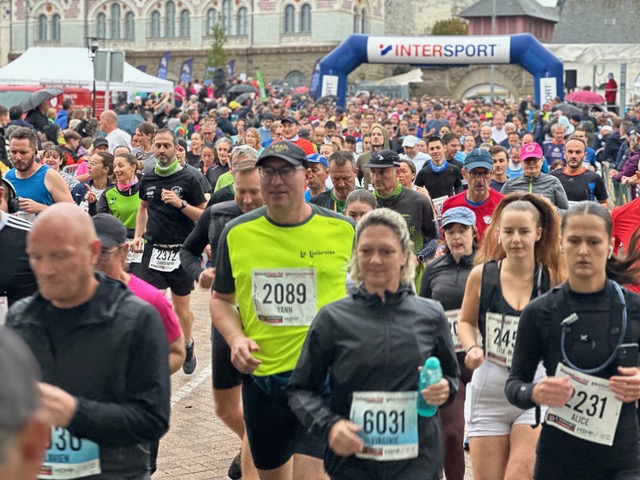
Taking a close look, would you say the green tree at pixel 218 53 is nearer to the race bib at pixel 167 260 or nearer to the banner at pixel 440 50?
the banner at pixel 440 50

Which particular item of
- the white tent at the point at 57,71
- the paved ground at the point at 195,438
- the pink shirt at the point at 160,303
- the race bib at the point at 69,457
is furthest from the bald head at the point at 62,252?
the white tent at the point at 57,71

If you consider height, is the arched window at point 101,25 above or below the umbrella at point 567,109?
above

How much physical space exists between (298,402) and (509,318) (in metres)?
1.57

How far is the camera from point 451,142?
14.6m

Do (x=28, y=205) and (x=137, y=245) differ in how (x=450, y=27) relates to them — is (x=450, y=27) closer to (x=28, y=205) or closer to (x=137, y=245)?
(x=137, y=245)

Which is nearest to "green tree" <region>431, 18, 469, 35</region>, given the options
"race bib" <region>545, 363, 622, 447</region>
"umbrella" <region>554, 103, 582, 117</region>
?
"umbrella" <region>554, 103, 582, 117</region>

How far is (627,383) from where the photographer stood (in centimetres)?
444

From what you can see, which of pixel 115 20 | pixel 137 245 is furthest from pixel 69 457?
pixel 115 20

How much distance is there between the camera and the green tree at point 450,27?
89.2 metres

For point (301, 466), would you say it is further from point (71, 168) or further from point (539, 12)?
point (539, 12)

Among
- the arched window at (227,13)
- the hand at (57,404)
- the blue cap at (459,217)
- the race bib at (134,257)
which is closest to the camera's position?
the hand at (57,404)

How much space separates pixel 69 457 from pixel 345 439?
961 mm

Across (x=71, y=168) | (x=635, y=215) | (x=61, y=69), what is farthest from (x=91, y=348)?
(x=61, y=69)

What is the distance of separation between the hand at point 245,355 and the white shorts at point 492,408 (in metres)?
1.15
